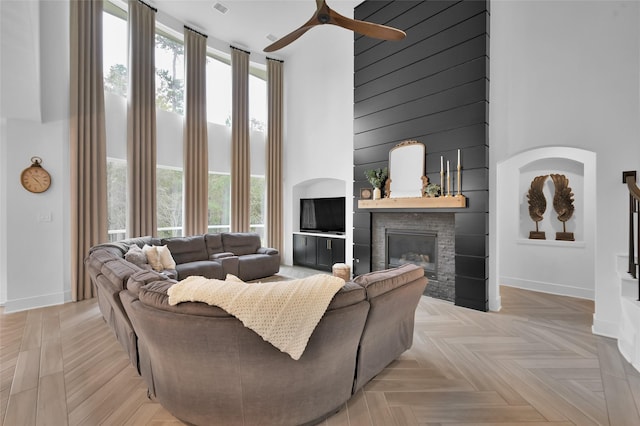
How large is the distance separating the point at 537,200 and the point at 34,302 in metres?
7.10

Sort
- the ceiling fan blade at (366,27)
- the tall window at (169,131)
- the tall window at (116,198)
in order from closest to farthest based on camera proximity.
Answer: the ceiling fan blade at (366,27)
the tall window at (116,198)
the tall window at (169,131)

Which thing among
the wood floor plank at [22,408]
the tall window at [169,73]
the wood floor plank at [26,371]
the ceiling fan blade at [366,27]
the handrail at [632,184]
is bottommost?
the wood floor plank at [22,408]

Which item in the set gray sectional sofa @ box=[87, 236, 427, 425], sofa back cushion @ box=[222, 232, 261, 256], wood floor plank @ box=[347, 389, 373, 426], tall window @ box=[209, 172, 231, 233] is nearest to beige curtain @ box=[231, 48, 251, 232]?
tall window @ box=[209, 172, 231, 233]

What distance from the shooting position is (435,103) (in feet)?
14.1

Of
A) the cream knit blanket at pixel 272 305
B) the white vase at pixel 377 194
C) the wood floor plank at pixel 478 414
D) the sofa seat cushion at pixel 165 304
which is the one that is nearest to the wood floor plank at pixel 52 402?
the sofa seat cushion at pixel 165 304

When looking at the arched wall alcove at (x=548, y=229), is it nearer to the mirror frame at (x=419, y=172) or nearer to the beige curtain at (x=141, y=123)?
the mirror frame at (x=419, y=172)

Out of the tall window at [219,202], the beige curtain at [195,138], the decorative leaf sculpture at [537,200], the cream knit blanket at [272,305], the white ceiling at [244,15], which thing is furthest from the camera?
the tall window at [219,202]

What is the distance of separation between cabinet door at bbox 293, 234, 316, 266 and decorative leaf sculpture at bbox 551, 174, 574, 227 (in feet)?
13.6

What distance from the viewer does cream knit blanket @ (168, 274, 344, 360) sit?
1.45 meters

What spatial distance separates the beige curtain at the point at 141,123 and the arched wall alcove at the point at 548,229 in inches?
205

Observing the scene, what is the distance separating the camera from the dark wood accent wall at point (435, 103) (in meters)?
3.85

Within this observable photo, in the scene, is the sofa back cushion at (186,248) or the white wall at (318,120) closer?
the sofa back cushion at (186,248)

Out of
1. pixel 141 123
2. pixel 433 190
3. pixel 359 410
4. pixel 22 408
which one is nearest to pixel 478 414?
pixel 359 410

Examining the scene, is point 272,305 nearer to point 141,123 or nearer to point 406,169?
point 406,169
